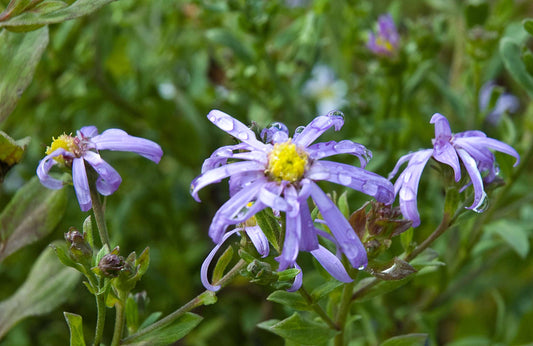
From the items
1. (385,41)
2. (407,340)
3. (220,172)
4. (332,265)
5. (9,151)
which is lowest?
(407,340)

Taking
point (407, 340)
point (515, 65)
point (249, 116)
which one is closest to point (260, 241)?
point (407, 340)

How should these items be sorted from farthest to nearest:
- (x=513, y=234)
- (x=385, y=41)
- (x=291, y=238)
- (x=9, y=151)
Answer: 1. (x=385, y=41)
2. (x=513, y=234)
3. (x=9, y=151)
4. (x=291, y=238)

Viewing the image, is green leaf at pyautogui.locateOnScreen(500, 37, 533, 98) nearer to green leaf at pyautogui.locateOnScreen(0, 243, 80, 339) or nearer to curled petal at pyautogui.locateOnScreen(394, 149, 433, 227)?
curled petal at pyautogui.locateOnScreen(394, 149, 433, 227)

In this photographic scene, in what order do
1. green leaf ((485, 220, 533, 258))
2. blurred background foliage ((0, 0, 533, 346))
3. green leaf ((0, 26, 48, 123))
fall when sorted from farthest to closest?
blurred background foliage ((0, 0, 533, 346)) < green leaf ((485, 220, 533, 258)) < green leaf ((0, 26, 48, 123))

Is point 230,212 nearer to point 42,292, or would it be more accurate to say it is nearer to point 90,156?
point 90,156

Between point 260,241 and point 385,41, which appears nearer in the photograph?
point 260,241

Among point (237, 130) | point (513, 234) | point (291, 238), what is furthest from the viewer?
point (513, 234)

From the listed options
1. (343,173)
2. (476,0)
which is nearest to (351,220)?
(343,173)

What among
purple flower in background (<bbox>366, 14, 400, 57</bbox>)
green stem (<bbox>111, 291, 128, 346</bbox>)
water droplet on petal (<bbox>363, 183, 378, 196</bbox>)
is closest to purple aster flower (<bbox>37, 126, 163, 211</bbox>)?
green stem (<bbox>111, 291, 128, 346</bbox>)
